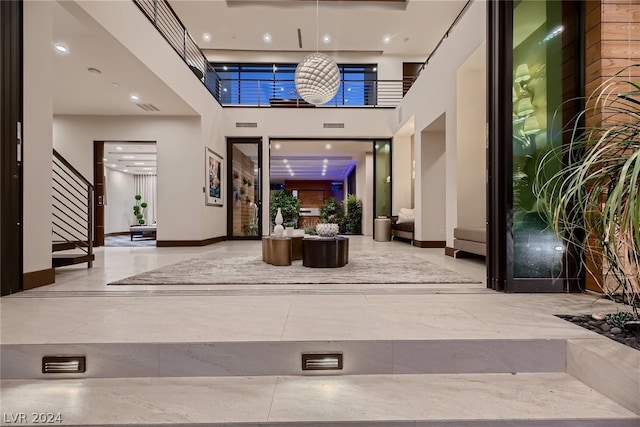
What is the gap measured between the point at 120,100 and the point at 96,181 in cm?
243

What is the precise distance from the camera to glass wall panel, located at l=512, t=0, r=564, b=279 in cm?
323

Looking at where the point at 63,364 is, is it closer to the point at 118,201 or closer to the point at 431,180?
the point at 431,180

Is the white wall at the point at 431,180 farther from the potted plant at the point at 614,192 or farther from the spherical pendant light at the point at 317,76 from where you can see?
the potted plant at the point at 614,192

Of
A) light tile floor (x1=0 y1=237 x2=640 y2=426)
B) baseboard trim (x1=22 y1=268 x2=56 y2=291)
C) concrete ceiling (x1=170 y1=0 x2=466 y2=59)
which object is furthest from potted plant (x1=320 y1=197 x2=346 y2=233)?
baseboard trim (x1=22 y1=268 x2=56 y2=291)

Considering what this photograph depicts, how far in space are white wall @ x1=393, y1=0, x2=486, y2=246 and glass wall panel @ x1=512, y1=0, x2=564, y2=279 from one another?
156 cm

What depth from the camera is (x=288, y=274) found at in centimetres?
413

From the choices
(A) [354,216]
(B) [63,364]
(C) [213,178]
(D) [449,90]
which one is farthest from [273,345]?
(A) [354,216]

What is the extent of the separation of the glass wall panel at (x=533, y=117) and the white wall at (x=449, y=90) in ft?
5.11

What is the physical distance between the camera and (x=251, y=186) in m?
10.4

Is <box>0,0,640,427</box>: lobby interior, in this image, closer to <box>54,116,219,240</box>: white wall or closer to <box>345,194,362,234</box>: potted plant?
<box>54,116,219,240</box>: white wall

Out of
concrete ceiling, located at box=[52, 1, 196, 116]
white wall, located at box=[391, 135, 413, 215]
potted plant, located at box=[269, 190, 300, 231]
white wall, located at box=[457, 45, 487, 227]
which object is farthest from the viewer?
potted plant, located at box=[269, 190, 300, 231]

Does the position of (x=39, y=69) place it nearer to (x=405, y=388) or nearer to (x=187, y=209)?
(x=405, y=388)

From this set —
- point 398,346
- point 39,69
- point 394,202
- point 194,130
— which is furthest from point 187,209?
point 398,346

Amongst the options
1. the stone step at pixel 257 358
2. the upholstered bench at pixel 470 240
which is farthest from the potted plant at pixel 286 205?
the stone step at pixel 257 358
